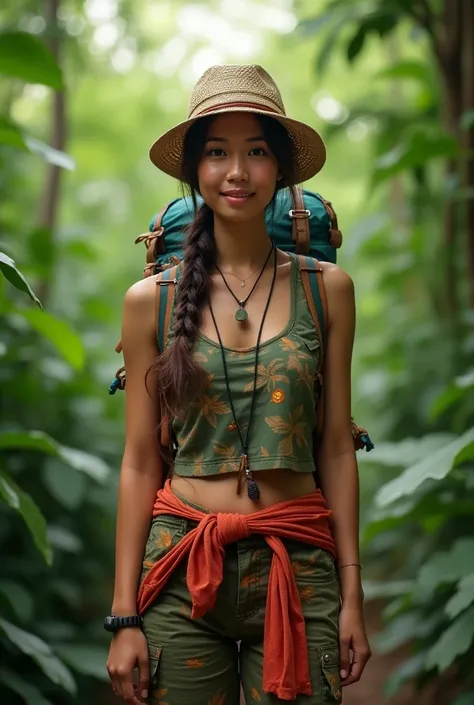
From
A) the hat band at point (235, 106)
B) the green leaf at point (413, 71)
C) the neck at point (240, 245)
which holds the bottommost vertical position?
the neck at point (240, 245)

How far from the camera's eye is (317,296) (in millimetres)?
2361

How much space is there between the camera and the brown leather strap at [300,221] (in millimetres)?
2502

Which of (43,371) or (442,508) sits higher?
(43,371)

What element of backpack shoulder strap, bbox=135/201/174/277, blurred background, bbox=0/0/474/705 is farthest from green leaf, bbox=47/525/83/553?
backpack shoulder strap, bbox=135/201/174/277

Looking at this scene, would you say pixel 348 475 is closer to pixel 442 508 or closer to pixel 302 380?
pixel 302 380

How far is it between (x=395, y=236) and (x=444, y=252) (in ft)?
7.74

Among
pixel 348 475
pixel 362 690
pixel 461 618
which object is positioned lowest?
pixel 362 690

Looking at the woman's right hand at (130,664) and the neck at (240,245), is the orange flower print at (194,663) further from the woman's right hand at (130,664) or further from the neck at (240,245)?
the neck at (240,245)

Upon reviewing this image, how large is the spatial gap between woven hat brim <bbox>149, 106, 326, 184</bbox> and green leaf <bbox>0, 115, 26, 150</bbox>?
3.40ft

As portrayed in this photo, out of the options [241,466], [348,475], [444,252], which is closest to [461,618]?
[348,475]

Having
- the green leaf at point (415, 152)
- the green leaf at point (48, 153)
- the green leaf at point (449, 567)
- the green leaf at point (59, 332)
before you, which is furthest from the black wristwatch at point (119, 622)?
the green leaf at point (415, 152)

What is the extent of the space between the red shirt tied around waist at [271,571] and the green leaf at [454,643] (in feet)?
3.51

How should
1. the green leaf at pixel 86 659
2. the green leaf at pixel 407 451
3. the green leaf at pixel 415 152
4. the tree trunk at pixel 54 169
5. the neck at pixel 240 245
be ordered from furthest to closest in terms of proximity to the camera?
the tree trunk at pixel 54 169 < the green leaf at pixel 415 152 < the green leaf at pixel 86 659 < the green leaf at pixel 407 451 < the neck at pixel 240 245

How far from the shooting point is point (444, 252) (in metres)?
5.15
